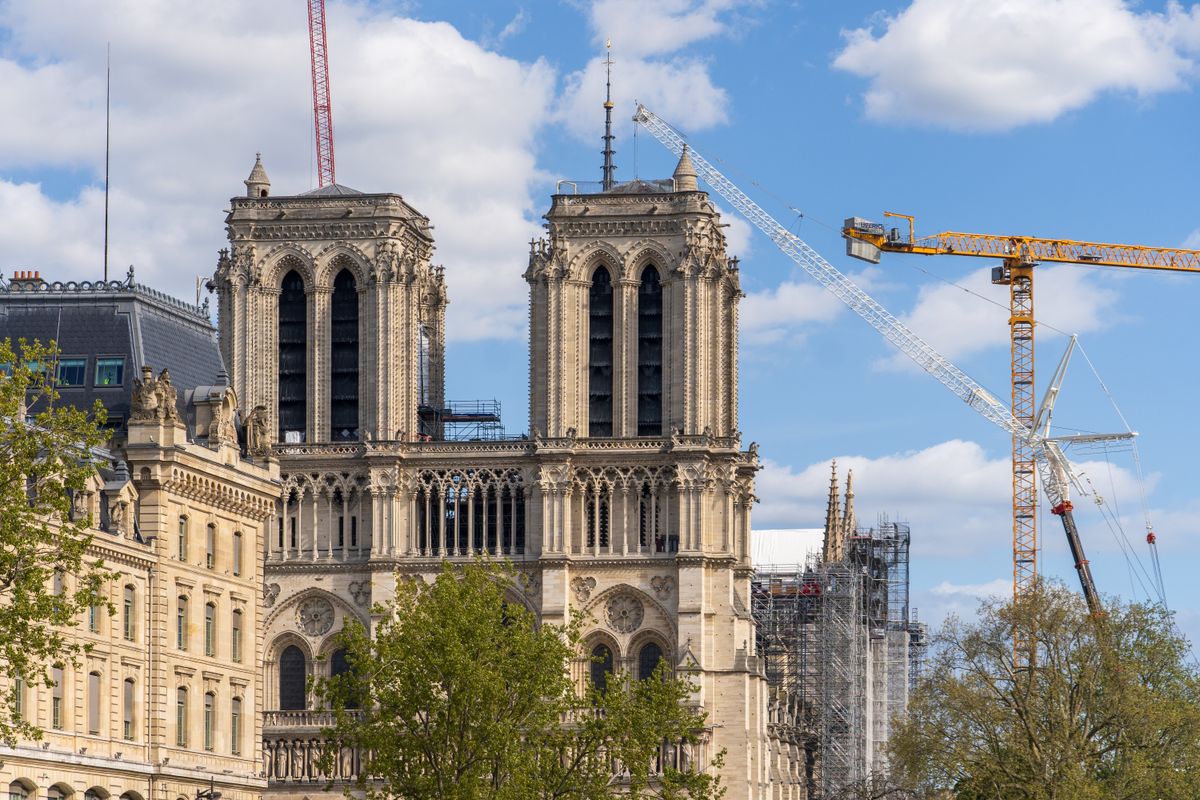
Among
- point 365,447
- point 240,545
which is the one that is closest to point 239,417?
point 240,545

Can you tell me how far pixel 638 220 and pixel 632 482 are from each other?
1511 cm

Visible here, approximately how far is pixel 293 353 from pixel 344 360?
3038mm

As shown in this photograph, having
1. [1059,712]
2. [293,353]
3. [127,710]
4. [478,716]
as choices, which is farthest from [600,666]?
[478,716]

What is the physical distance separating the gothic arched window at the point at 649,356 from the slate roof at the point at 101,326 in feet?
167

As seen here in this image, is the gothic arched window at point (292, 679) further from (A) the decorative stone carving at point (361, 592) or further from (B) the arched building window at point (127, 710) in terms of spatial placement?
(B) the arched building window at point (127, 710)

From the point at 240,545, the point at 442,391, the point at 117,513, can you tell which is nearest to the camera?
the point at 117,513

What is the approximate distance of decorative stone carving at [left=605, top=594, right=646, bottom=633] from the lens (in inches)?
6063

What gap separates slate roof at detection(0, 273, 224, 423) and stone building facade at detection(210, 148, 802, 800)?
46.9 meters

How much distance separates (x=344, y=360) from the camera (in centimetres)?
16050

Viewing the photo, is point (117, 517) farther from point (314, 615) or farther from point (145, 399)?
point (314, 615)

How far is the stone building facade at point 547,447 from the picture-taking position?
505 ft

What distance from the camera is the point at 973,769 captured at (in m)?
111

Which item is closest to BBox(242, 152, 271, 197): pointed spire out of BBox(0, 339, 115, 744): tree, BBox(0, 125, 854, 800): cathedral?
BBox(0, 125, 854, 800): cathedral

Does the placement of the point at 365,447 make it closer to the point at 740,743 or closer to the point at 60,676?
the point at 740,743
